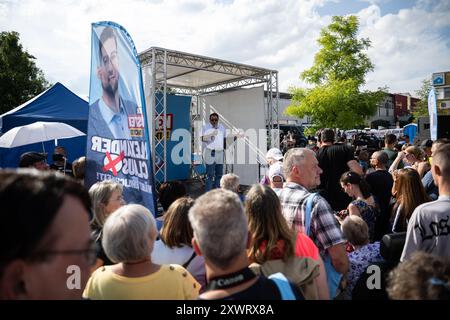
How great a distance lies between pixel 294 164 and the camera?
2480 mm

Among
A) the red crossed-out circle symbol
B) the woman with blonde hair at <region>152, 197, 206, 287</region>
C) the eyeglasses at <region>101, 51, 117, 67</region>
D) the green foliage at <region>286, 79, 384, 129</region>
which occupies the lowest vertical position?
the woman with blonde hair at <region>152, 197, 206, 287</region>

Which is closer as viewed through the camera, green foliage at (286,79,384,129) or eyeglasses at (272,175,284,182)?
eyeglasses at (272,175,284,182)

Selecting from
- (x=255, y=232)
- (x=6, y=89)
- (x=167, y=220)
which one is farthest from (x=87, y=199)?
(x=6, y=89)

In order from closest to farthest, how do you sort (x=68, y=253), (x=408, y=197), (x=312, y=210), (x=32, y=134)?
1. (x=68, y=253)
2. (x=312, y=210)
3. (x=408, y=197)
4. (x=32, y=134)

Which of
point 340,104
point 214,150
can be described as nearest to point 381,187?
point 214,150

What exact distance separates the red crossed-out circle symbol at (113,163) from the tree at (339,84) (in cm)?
1486

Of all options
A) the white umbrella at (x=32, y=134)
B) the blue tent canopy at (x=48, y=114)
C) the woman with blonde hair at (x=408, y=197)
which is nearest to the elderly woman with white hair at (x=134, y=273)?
the woman with blonde hair at (x=408, y=197)

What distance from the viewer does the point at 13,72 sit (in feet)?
68.9

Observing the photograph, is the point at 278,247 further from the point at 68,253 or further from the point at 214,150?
the point at 214,150

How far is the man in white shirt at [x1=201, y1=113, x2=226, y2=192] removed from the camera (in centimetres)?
863

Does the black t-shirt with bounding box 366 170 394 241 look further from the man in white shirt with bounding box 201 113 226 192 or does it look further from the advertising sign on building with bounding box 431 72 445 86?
the man in white shirt with bounding box 201 113 226 192

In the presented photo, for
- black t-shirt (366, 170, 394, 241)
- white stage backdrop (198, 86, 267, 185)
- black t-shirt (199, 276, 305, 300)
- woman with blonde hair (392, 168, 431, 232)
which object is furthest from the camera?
white stage backdrop (198, 86, 267, 185)

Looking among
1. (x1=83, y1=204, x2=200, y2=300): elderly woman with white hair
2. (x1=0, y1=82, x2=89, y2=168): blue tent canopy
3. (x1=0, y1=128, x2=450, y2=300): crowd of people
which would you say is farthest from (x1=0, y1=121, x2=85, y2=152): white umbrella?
(x1=83, y1=204, x2=200, y2=300): elderly woman with white hair

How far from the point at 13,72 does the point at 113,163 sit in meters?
22.4
